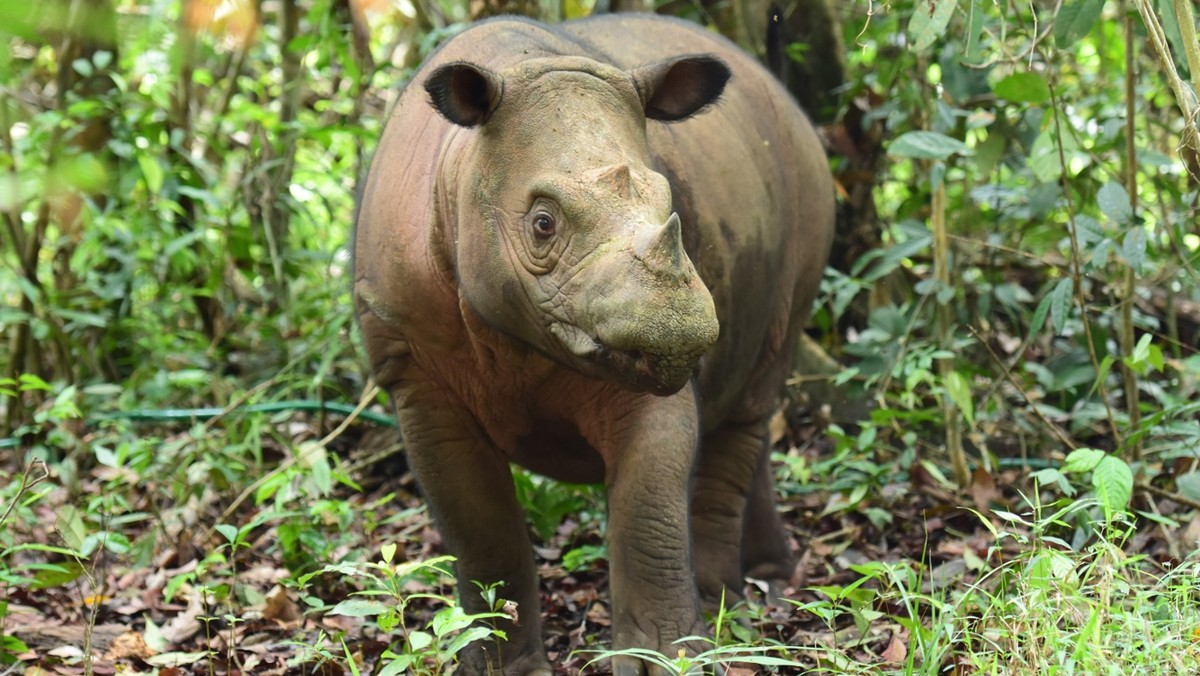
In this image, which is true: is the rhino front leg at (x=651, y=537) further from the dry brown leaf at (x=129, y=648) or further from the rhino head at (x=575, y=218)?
the dry brown leaf at (x=129, y=648)

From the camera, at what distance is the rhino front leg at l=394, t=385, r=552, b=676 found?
4.23 metres

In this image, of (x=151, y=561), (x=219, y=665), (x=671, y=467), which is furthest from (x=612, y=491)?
(x=151, y=561)

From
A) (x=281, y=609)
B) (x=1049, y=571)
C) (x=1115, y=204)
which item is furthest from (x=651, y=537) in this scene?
(x=1115, y=204)

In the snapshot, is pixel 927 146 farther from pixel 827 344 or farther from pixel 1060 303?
pixel 827 344

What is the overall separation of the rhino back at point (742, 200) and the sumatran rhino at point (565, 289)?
0.04 ft

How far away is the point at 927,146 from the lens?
16.6 feet

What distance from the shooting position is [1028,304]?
764cm

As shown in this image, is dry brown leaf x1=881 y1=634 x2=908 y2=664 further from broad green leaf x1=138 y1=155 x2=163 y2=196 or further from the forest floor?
broad green leaf x1=138 y1=155 x2=163 y2=196

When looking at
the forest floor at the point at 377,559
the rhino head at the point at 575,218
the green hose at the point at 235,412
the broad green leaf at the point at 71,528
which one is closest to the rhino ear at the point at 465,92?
the rhino head at the point at 575,218

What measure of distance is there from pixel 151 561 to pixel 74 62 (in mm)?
2782

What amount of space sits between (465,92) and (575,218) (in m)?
0.49

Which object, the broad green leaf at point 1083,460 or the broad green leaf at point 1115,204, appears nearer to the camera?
the broad green leaf at point 1083,460

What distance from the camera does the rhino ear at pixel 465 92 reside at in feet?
12.1

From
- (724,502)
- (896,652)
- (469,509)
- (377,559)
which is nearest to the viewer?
(896,652)
